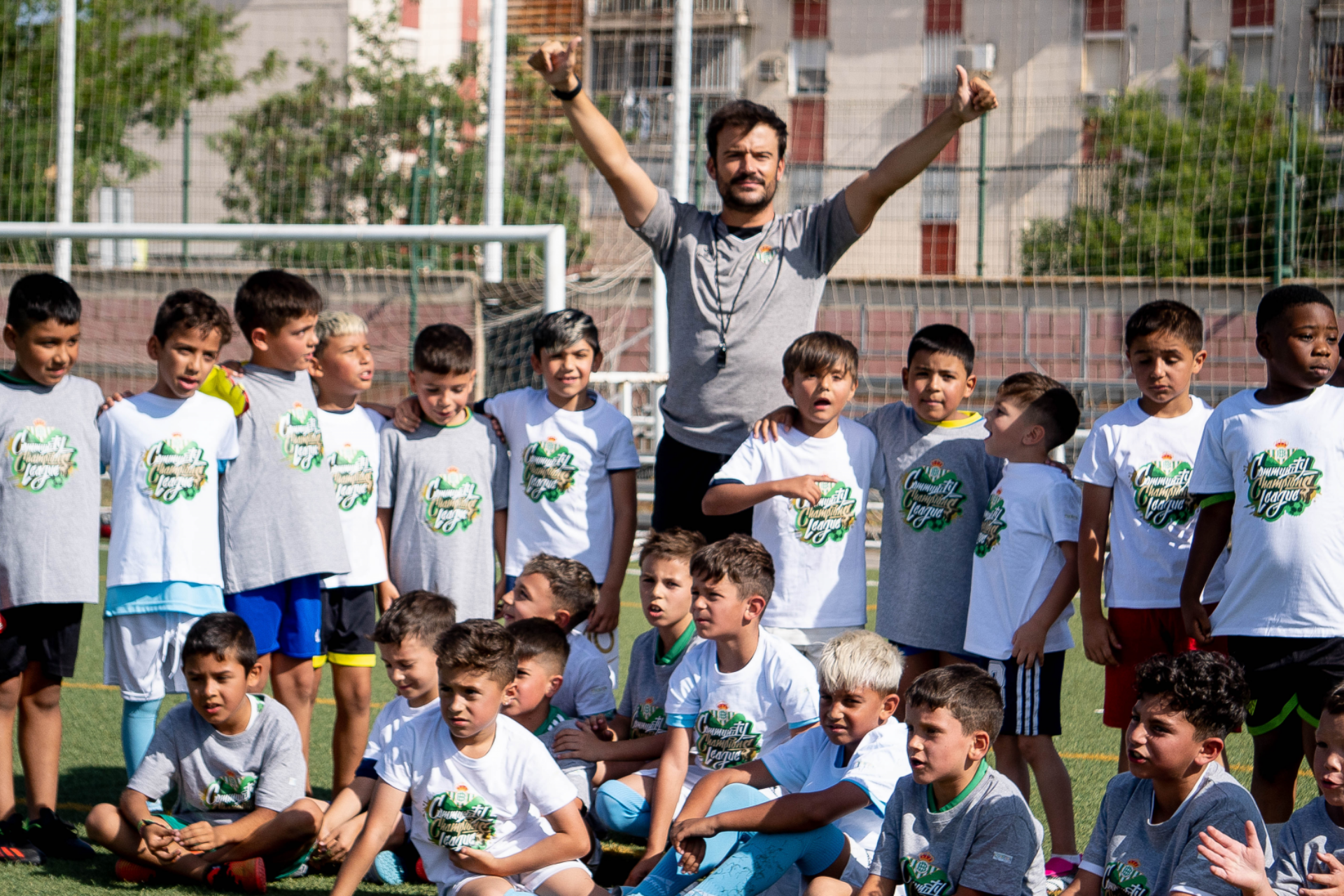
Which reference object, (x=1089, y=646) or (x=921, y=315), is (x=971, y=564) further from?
(x=921, y=315)

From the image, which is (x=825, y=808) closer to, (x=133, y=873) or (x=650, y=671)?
(x=650, y=671)

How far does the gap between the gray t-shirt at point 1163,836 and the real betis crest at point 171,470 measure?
2716mm

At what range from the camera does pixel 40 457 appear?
395 cm

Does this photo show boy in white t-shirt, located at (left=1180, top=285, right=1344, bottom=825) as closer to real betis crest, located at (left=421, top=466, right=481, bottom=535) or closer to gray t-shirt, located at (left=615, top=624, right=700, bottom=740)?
Answer: gray t-shirt, located at (left=615, top=624, right=700, bottom=740)

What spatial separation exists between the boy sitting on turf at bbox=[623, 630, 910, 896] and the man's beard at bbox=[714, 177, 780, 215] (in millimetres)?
1394

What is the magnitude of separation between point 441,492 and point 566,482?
417 millimetres

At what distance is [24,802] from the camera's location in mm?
4414

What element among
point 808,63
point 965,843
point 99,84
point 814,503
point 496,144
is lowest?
point 965,843

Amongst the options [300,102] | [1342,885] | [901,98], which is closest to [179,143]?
[300,102]

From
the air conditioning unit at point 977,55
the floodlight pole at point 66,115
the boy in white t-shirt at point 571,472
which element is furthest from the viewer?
the air conditioning unit at point 977,55

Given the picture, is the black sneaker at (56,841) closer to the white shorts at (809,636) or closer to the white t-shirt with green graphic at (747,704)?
the white t-shirt with green graphic at (747,704)

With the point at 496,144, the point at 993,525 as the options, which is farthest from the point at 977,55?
the point at 993,525

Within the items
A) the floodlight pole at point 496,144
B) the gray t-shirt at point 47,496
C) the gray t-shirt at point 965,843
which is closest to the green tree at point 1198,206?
the floodlight pole at point 496,144

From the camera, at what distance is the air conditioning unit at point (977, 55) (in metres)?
23.7
